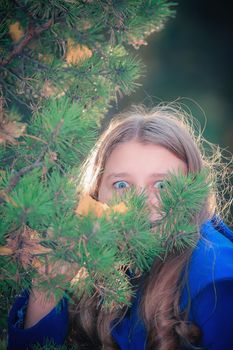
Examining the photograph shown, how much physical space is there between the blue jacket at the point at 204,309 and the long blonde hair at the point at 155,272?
0.03 meters

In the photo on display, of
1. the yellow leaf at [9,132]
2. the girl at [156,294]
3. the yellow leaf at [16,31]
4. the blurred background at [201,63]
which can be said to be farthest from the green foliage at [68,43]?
the blurred background at [201,63]

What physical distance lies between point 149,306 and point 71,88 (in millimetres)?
534

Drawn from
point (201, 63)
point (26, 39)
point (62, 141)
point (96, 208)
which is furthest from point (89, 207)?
point (201, 63)

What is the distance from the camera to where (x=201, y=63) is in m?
4.29

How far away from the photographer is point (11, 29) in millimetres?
686

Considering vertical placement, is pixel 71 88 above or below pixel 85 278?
above

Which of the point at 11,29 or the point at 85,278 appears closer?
the point at 85,278

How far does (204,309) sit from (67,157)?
450 millimetres

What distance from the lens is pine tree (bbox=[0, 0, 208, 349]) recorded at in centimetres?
49

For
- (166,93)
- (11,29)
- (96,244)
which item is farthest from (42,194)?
(166,93)

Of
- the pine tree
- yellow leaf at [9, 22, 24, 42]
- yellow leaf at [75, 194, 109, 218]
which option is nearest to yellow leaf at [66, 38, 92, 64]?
the pine tree

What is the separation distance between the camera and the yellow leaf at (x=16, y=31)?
0.69m

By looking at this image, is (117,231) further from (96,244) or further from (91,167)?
(91,167)

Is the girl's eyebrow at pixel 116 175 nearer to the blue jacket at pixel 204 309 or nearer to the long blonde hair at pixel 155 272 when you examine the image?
the long blonde hair at pixel 155 272
